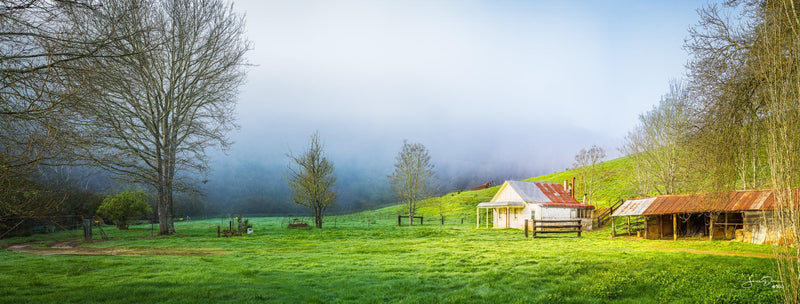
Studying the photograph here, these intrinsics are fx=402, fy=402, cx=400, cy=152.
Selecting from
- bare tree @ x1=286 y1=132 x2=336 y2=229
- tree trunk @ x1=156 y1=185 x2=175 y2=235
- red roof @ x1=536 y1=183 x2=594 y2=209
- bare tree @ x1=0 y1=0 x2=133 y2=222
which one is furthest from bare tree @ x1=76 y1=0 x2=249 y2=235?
red roof @ x1=536 y1=183 x2=594 y2=209

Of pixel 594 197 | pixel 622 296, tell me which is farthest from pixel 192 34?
pixel 594 197

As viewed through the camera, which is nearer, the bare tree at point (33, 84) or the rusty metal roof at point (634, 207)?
the bare tree at point (33, 84)

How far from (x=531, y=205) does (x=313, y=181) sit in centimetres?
2214

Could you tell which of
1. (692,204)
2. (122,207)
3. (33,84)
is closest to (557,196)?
(692,204)

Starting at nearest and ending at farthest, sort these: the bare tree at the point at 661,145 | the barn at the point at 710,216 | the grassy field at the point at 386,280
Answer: the grassy field at the point at 386,280
the barn at the point at 710,216
the bare tree at the point at 661,145

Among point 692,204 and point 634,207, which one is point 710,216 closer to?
point 692,204

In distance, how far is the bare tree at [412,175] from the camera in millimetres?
51781

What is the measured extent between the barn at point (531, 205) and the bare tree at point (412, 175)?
407 inches

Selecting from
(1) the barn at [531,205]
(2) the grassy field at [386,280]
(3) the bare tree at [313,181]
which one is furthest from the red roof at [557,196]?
(2) the grassy field at [386,280]

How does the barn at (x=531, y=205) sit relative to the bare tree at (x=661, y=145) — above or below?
below

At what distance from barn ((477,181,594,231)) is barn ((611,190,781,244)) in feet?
26.1

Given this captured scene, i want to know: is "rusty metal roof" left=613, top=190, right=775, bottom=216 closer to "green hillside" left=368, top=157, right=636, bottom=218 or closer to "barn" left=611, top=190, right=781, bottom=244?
"barn" left=611, top=190, right=781, bottom=244

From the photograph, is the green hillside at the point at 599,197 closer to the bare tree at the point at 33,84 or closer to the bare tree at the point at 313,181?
the bare tree at the point at 313,181

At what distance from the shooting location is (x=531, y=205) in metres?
41.3
